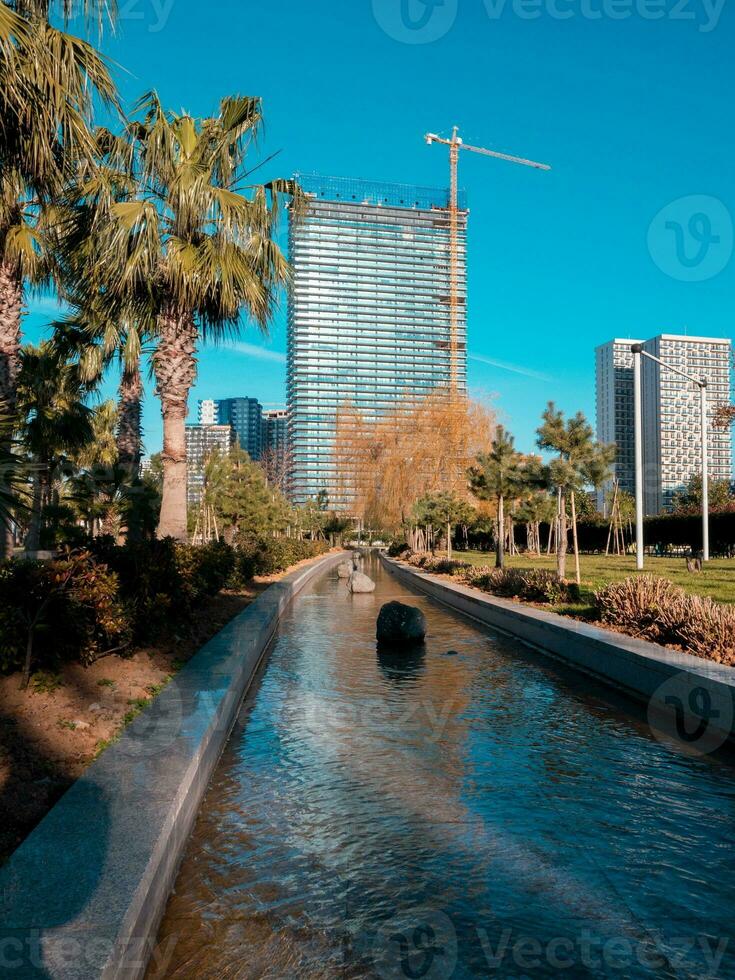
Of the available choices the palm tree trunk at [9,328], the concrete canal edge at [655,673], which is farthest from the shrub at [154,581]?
the concrete canal edge at [655,673]

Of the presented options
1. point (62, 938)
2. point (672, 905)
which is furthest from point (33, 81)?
point (672, 905)

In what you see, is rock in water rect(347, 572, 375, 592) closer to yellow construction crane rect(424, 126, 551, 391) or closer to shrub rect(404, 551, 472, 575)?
shrub rect(404, 551, 472, 575)

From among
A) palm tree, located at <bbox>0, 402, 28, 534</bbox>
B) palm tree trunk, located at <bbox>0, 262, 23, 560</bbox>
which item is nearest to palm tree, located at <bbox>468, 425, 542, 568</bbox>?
palm tree trunk, located at <bbox>0, 262, 23, 560</bbox>

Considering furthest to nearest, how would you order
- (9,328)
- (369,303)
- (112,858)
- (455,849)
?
(369,303) < (9,328) < (455,849) < (112,858)

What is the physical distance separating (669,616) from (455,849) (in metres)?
6.99

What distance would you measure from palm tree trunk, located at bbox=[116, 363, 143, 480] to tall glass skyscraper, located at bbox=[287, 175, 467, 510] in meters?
142

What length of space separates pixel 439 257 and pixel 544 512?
117 meters

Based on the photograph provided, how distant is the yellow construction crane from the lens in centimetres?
13325

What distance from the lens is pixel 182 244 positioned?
47.0 ft

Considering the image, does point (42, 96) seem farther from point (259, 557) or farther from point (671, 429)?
point (671, 429)

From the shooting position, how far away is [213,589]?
15.4 metres

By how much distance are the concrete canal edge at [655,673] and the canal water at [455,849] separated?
38 cm

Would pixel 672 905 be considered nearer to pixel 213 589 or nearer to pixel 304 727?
pixel 304 727

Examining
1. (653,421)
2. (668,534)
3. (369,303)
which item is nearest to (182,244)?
(668,534)
